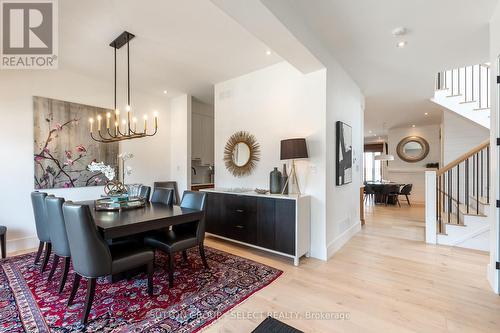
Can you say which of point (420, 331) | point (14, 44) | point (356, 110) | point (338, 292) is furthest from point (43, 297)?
point (356, 110)

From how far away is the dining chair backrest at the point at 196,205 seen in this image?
2.79 meters

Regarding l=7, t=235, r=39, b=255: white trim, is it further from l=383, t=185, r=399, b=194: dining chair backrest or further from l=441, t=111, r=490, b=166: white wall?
l=441, t=111, r=490, b=166: white wall

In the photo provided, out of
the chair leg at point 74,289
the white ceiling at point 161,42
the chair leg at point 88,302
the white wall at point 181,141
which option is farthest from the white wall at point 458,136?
the chair leg at point 74,289

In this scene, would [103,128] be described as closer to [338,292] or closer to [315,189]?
[315,189]

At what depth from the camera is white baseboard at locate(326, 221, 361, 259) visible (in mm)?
3393

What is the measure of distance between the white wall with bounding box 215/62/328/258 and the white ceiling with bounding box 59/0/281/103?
0.29m

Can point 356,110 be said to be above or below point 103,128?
above

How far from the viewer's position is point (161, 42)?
123 inches

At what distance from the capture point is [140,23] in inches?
106

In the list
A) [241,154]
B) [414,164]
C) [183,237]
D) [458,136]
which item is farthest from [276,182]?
[414,164]

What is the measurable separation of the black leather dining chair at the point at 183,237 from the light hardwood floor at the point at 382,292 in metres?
0.83

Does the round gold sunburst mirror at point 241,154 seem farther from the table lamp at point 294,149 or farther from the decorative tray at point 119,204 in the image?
the decorative tray at point 119,204

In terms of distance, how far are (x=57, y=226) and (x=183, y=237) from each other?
1.21 m

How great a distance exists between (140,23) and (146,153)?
2.98 m
